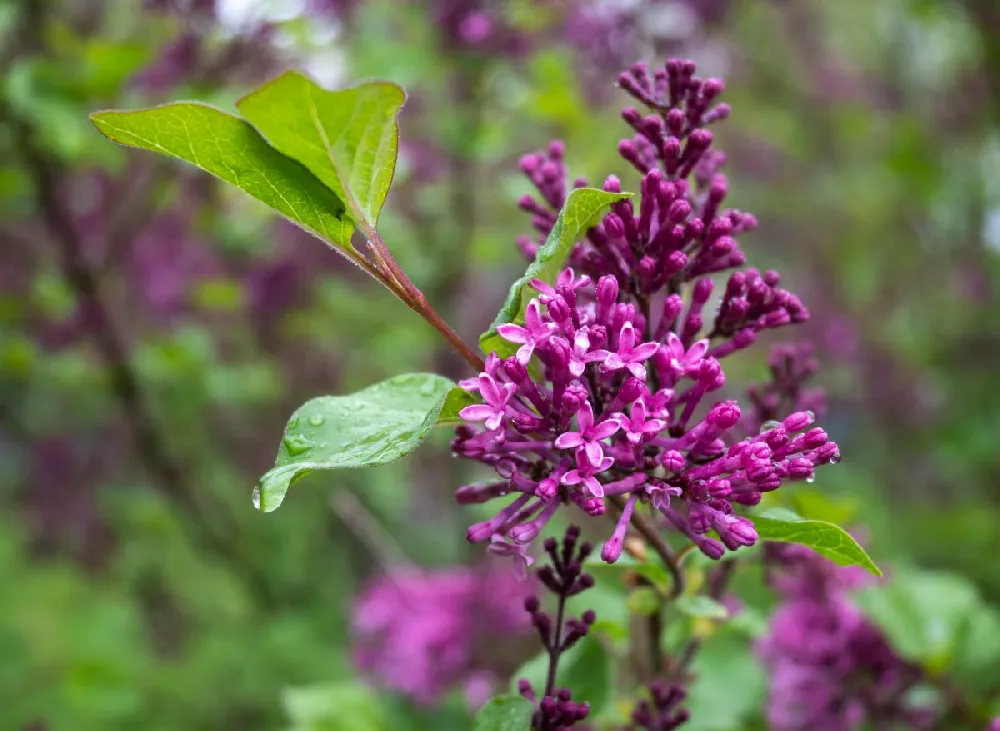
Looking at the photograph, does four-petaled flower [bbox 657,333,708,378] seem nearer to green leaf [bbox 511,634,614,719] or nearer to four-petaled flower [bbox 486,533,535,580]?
four-petaled flower [bbox 486,533,535,580]

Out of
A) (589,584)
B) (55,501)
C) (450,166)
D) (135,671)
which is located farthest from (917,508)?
(55,501)

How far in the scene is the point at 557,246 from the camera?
0.72 metres

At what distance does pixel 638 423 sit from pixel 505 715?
1.05 feet

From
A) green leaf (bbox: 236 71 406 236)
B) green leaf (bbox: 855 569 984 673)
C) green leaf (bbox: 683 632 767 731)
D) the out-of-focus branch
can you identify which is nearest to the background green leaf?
green leaf (bbox: 855 569 984 673)

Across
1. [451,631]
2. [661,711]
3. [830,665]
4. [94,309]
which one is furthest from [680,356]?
[94,309]

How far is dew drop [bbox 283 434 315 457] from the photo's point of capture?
2.37 feet

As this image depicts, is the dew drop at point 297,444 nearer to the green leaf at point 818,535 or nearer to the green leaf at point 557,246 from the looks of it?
the green leaf at point 557,246

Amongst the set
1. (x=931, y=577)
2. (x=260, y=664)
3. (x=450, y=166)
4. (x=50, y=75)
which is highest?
(x=450, y=166)

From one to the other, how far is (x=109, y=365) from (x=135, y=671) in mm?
1414

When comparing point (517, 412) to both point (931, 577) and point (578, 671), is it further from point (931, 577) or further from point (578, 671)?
point (931, 577)

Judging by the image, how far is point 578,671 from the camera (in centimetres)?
100

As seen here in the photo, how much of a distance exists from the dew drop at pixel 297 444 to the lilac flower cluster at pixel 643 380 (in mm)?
131

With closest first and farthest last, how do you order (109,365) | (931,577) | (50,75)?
(931,577)
(50,75)
(109,365)

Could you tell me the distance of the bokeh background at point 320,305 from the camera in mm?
2453
